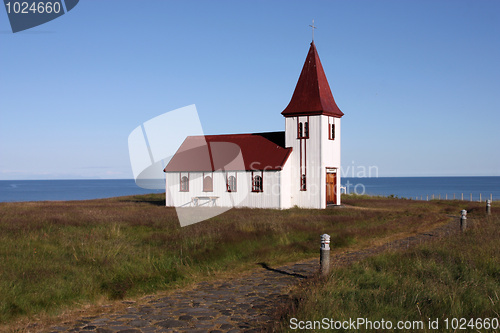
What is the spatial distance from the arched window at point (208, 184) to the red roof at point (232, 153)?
806mm

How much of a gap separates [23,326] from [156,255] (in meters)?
5.66

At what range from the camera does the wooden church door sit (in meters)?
35.0

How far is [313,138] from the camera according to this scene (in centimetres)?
3394

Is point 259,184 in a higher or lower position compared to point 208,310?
higher

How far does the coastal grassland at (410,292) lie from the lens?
6641 millimetres

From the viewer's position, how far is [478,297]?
7664 mm

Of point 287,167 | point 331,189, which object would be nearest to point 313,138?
point 287,167

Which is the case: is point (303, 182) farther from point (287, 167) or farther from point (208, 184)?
point (208, 184)

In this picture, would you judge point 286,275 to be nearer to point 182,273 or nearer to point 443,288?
point 182,273

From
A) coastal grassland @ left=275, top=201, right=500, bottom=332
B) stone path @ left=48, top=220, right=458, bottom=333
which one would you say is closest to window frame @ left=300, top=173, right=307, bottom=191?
coastal grassland @ left=275, top=201, right=500, bottom=332

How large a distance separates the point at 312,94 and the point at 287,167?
19.2ft

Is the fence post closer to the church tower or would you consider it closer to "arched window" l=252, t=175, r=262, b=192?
the church tower

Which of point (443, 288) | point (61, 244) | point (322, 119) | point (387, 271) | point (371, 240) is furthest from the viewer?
point (322, 119)

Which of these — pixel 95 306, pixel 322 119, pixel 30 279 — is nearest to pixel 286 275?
pixel 95 306
